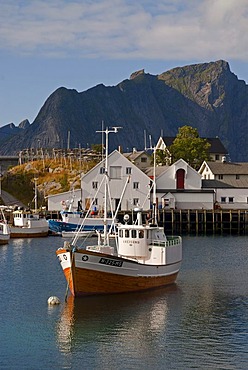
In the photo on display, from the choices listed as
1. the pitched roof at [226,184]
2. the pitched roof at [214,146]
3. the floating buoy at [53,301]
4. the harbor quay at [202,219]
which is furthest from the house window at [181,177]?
the floating buoy at [53,301]

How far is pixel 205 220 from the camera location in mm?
95062

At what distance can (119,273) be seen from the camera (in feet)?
127

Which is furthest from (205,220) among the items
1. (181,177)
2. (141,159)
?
(141,159)

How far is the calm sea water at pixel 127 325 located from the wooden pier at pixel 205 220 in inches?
1729

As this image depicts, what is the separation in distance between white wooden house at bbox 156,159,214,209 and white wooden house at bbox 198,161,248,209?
7.19ft

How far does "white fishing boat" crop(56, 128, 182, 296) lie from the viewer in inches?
1478

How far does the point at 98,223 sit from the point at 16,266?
3214 centimetres

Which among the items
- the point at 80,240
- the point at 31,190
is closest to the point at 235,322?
the point at 80,240

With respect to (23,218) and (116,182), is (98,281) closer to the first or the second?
(23,218)

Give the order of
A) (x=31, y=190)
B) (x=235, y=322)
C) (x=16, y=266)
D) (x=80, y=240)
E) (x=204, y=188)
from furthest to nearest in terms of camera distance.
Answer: (x=31, y=190) → (x=204, y=188) → (x=80, y=240) → (x=16, y=266) → (x=235, y=322)

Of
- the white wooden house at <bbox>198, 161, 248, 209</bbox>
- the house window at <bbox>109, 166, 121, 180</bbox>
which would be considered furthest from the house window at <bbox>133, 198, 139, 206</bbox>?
the white wooden house at <bbox>198, 161, 248, 209</bbox>

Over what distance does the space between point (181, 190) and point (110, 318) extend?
→ 66909 mm

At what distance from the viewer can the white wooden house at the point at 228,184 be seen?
102 m

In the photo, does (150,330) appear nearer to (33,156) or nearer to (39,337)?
(39,337)
